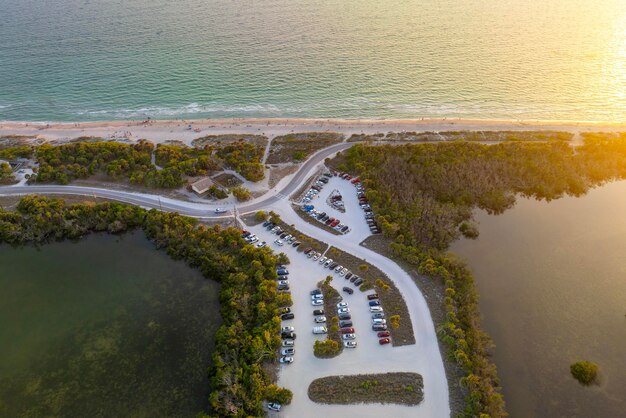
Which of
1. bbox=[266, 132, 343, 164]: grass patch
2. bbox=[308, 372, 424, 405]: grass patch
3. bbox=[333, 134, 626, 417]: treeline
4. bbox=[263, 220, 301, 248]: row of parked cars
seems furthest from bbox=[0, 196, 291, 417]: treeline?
bbox=[266, 132, 343, 164]: grass patch

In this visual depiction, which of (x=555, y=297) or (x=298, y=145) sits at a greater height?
(x=298, y=145)

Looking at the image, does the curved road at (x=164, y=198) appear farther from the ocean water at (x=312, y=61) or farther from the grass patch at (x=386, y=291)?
the ocean water at (x=312, y=61)

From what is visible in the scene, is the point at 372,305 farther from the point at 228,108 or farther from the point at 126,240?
the point at 228,108

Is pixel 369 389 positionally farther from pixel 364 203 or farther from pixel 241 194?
pixel 241 194

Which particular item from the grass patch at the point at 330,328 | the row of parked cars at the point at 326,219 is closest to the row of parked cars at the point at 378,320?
the grass patch at the point at 330,328

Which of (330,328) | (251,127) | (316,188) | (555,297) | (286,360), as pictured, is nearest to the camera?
(286,360)

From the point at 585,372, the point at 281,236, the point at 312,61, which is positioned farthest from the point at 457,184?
the point at 312,61
